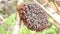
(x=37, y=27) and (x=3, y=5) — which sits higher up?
(x=37, y=27)

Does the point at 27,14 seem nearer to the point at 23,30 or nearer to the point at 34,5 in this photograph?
the point at 34,5

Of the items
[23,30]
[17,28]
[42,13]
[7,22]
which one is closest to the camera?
[17,28]

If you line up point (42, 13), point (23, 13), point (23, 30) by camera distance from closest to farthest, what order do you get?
point (23, 13) < point (42, 13) < point (23, 30)

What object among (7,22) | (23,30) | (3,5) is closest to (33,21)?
(23,30)

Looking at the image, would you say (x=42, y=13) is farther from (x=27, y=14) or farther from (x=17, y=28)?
(x=17, y=28)

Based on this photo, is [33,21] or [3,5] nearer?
[33,21]

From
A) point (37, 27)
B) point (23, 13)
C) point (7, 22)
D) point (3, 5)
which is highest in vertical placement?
point (23, 13)
